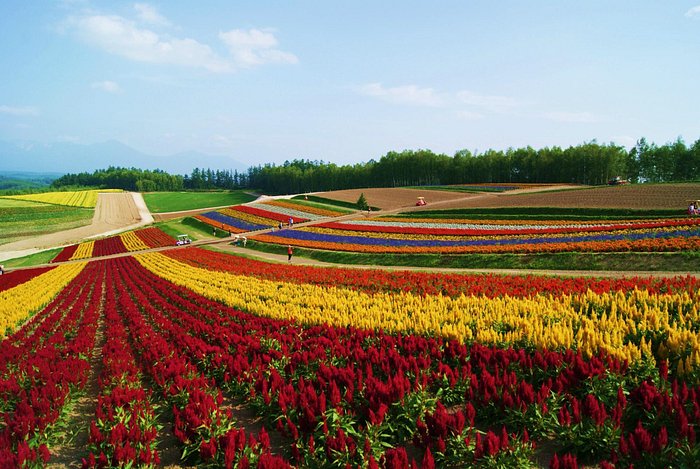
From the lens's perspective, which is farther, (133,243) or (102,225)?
(102,225)

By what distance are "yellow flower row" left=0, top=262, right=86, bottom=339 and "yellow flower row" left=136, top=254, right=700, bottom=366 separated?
855 cm

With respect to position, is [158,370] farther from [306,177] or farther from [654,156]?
[306,177]

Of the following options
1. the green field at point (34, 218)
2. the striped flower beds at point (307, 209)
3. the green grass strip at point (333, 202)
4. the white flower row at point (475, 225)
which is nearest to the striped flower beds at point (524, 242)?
the white flower row at point (475, 225)

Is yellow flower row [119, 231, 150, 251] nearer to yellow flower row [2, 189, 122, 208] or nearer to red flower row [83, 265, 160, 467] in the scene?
red flower row [83, 265, 160, 467]

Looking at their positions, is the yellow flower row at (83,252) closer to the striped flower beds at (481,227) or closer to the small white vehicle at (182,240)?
the small white vehicle at (182,240)

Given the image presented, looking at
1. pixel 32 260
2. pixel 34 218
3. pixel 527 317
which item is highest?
pixel 527 317

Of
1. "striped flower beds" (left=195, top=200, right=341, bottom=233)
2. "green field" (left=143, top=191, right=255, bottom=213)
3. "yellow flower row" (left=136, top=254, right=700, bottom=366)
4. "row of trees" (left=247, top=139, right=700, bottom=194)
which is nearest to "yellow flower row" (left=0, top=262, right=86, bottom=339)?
"yellow flower row" (left=136, top=254, right=700, bottom=366)

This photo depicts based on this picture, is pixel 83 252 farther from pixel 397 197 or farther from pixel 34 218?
pixel 397 197

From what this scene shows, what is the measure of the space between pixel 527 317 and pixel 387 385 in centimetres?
507

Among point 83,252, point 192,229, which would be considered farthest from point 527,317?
point 192,229

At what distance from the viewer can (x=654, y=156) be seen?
3287 inches

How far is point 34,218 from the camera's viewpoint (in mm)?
81875

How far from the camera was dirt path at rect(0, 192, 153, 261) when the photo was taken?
56.8 m

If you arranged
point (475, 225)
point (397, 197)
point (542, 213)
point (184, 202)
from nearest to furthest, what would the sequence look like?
point (475, 225), point (542, 213), point (397, 197), point (184, 202)
